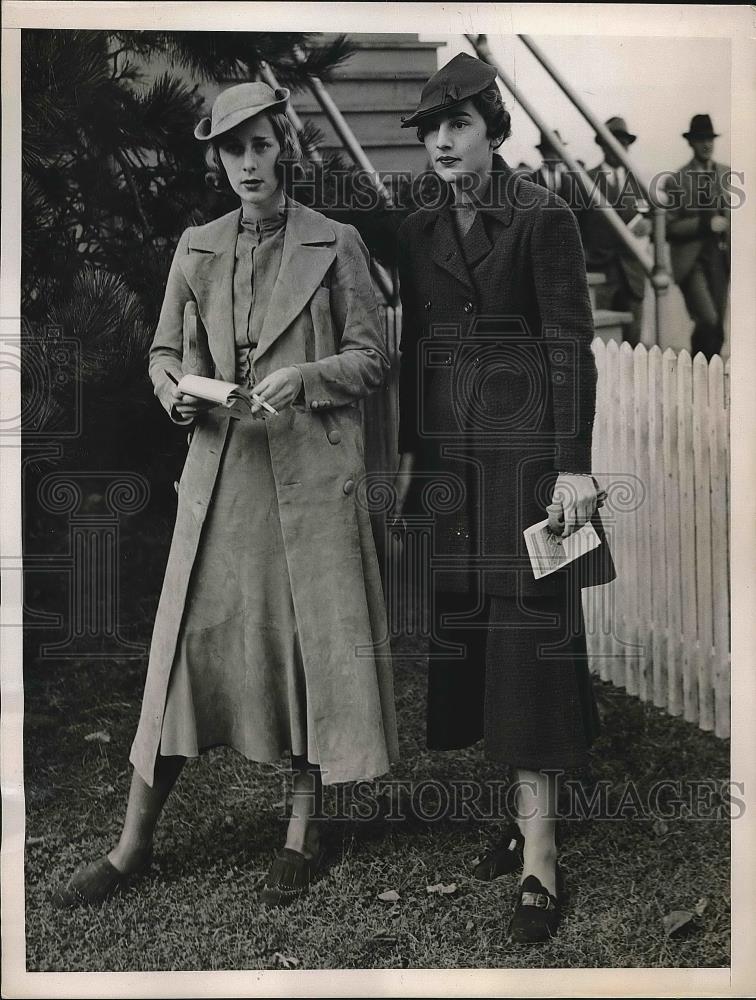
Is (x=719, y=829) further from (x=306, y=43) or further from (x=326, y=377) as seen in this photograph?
(x=306, y=43)

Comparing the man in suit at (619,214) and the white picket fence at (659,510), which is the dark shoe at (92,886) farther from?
the man in suit at (619,214)

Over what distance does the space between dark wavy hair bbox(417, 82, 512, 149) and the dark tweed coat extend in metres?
0.08

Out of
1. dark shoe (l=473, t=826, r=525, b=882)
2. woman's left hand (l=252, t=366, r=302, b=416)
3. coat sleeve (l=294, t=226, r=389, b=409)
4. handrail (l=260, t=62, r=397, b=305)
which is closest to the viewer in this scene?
woman's left hand (l=252, t=366, r=302, b=416)

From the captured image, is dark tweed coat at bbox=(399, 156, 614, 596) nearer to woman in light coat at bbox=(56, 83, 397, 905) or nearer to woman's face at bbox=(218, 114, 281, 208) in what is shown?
woman in light coat at bbox=(56, 83, 397, 905)

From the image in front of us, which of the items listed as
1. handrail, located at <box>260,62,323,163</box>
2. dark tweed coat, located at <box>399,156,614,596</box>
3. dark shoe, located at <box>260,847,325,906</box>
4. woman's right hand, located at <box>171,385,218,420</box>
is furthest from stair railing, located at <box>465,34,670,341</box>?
dark shoe, located at <box>260,847,325,906</box>

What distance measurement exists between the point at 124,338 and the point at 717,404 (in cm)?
193

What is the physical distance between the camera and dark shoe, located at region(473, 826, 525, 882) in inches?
134

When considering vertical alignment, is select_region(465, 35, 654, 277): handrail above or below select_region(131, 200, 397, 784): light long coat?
above

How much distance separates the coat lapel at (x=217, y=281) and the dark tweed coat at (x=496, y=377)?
54 cm

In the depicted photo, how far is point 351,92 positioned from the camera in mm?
3307

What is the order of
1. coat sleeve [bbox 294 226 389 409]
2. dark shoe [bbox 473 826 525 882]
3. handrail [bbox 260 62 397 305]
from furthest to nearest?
dark shoe [bbox 473 826 525 882], handrail [bbox 260 62 397 305], coat sleeve [bbox 294 226 389 409]

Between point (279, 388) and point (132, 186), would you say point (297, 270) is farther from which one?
point (132, 186)

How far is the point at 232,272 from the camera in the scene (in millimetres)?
3230

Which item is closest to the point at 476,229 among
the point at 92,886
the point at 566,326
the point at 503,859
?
the point at 566,326
